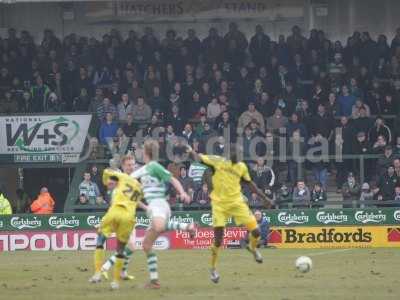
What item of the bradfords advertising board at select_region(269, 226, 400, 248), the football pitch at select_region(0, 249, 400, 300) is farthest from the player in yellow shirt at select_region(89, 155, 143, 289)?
the bradfords advertising board at select_region(269, 226, 400, 248)

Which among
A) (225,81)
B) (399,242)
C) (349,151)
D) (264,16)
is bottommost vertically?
(399,242)

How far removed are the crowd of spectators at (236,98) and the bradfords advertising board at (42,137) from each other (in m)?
0.35

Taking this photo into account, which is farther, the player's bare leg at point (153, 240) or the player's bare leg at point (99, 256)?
the player's bare leg at point (99, 256)

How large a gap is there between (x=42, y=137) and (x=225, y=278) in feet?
51.6

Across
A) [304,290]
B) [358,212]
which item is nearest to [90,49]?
[358,212]

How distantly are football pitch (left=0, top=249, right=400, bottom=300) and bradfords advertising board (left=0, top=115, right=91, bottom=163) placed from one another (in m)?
8.65

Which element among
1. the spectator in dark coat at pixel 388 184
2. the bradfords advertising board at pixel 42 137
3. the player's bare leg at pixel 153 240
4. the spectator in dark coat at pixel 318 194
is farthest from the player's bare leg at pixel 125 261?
the bradfords advertising board at pixel 42 137

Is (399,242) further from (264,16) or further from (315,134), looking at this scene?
(264,16)

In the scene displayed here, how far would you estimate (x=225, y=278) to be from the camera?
707 inches

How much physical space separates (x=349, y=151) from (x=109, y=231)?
14316 millimetres

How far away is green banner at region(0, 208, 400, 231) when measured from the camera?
28.3 meters

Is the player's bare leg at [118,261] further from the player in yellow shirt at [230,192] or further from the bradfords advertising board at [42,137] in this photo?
the bradfords advertising board at [42,137]

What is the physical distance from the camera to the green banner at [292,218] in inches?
1113

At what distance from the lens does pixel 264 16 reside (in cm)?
3625
